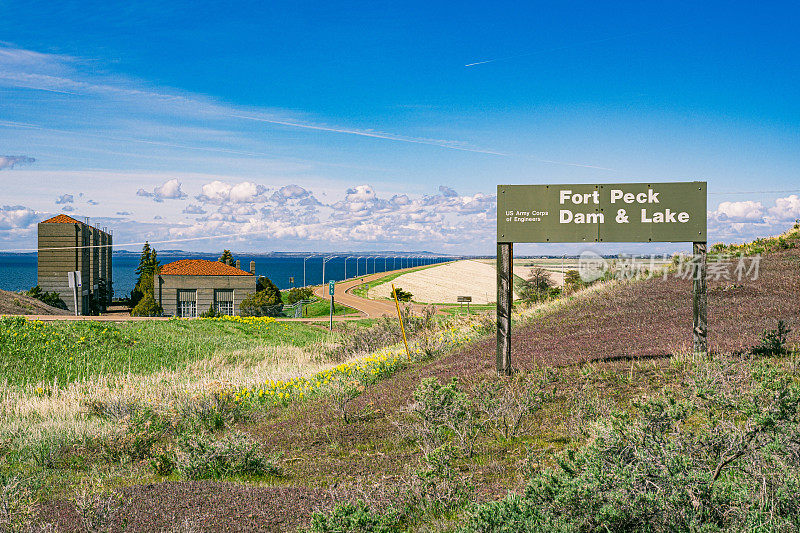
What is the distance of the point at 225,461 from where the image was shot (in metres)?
6.17

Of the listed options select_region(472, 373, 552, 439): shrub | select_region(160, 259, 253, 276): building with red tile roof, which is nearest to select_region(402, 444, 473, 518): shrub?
select_region(472, 373, 552, 439): shrub

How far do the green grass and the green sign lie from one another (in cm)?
1152

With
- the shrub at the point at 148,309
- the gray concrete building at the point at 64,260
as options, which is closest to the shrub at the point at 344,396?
the shrub at the point at 148,309

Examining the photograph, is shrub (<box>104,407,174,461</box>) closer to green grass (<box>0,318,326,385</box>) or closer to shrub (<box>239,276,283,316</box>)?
green grass (<box>0,318,326,385</box>)

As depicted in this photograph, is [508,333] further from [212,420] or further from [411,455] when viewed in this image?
[212,420]

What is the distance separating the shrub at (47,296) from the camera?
49.2 metres

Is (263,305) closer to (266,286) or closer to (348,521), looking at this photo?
(266,286)

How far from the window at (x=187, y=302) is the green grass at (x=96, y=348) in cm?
2981

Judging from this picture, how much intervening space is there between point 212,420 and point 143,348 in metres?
10.8

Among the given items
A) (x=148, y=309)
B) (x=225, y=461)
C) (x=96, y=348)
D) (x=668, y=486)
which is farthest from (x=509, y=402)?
(x=148, y=309)

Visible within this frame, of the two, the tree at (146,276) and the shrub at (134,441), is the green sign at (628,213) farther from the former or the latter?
the tree at (146,276)

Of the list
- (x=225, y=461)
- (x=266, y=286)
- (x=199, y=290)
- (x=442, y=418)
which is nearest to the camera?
(x=225, y=461)

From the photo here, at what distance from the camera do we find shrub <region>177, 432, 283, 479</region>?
608 centimetres

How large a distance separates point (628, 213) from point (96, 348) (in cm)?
1564
